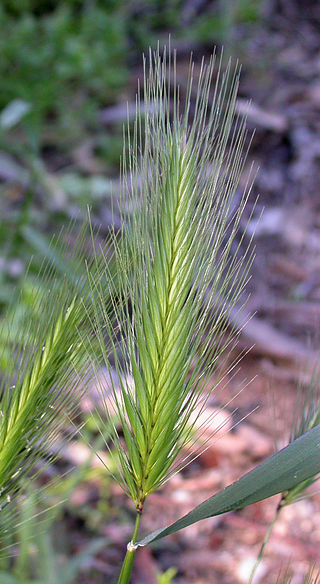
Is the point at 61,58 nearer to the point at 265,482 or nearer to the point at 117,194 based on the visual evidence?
the point at 117,194

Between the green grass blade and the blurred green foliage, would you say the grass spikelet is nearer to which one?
the green grass blade

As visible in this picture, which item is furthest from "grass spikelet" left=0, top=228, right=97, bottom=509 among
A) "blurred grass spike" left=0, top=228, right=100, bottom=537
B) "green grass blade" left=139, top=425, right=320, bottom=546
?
"green grass blade" left=139, top=425, right=320, bottom=546

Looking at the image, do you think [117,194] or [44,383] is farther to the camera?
[117,194]

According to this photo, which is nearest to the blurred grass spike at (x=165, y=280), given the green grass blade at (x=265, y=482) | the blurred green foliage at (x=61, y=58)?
the green grass blade at (x=265, y=482)

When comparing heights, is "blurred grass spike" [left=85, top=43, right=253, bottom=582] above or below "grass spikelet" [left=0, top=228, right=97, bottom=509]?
above

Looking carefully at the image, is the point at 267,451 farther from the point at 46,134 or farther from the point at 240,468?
the point at 46,134

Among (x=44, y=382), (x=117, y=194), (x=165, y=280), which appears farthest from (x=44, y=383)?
(x=117, y=194)
